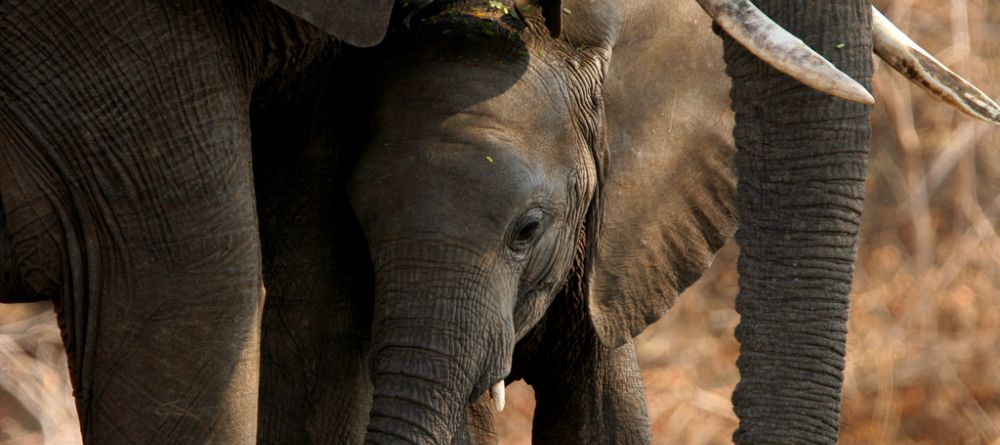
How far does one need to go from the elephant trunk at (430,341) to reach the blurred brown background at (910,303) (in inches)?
122

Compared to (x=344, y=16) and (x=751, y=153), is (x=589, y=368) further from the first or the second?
(x=344, y=16)

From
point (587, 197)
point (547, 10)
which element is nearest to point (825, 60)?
point (547, 10)

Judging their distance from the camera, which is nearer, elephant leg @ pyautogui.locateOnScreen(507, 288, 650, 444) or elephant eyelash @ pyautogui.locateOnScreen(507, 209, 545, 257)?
elephant eyelash @ pyautogui.locateOnScreen(507, 209, 545, 257)

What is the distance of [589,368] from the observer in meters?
4.39

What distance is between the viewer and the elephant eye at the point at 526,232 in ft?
11.9

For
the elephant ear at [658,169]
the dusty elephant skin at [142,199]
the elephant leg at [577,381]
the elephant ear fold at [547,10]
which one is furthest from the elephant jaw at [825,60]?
the elephant leg at [577,381]

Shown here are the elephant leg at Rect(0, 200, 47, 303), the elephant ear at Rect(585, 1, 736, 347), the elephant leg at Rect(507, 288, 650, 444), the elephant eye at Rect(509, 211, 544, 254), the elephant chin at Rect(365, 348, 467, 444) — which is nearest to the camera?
the elephant leg at Rect(0, 200, 47, 303)

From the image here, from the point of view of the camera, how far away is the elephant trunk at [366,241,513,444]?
3.43 m

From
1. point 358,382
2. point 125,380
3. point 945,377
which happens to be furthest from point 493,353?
point 945,377

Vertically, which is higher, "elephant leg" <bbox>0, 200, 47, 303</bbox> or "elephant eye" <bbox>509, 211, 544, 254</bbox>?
"elephant eye" <bbox>509, 211, 544, 254</bbox>

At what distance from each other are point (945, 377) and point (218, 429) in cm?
→ 413

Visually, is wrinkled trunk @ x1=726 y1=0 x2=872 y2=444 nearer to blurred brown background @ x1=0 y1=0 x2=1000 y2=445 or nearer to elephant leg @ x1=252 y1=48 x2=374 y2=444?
elephant leg @ x1=252 y1=48 x2=374 y2=444

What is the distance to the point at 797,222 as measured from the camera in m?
3.35

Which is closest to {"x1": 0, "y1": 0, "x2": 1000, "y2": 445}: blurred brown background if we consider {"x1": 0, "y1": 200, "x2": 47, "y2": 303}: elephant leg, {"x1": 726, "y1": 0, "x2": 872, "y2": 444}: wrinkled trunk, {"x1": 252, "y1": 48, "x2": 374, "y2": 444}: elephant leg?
{"x1": 252, "y1": 48, "x2": 374, "y2": 444}: elephant leg
